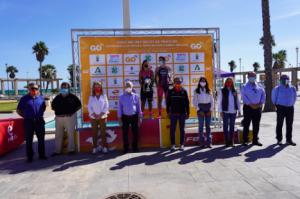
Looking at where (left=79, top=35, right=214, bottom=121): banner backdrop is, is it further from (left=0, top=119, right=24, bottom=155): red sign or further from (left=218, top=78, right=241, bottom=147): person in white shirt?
(left=218, top=78, right=241, bottom=147): person in white shirt

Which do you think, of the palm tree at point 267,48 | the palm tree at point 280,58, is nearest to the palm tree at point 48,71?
the palm tree at point 280,58

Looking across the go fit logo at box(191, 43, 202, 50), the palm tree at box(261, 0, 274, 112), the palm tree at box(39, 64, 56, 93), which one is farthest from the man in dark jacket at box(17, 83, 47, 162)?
the palm tree at box(39, 64, 56, 93)

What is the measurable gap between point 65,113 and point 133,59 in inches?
131

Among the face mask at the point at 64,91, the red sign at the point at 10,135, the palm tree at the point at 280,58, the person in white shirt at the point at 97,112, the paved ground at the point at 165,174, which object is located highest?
the palm tree at the point at 280,58

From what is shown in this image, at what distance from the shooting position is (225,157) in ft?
25.6

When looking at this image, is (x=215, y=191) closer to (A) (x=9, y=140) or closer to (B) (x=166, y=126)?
(B) (x=166, y=126)

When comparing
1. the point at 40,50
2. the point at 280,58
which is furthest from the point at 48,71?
the point at 280,58

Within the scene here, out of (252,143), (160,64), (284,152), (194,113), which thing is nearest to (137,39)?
(160,64)

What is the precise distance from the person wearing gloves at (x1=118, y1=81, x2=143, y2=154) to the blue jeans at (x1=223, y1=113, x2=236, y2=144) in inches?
86.4

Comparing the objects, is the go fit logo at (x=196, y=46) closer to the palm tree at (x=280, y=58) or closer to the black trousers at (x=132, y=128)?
the black trousers at (x=132, y=128)

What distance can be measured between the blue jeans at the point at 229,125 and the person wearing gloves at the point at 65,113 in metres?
3.78

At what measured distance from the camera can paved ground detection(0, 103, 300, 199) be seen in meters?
5.49

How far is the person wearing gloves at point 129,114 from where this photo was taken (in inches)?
340

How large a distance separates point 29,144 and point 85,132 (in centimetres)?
156
